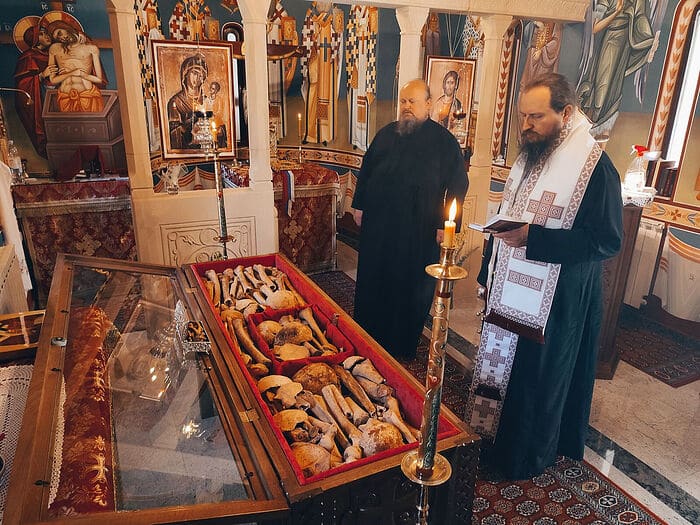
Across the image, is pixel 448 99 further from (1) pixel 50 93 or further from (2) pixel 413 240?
(1) pixel 50 93

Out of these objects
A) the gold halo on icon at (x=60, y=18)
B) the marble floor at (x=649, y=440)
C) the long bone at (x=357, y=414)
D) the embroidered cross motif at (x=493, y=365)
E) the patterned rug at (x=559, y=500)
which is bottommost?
the marble floor at (x=649, y=440)

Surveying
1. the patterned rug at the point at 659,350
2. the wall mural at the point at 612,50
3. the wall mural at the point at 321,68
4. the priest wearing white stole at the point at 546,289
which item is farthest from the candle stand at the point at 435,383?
the wall mural at the point at 321,68

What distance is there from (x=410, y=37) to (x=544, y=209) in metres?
2.69

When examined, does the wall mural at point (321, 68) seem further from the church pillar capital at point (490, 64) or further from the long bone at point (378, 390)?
the long bone at point (378, 390)

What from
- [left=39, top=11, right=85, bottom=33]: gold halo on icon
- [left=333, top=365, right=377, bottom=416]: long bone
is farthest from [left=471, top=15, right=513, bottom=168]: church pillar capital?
[left=39, top=11, right=85, bottom=33]: gold halo on icon

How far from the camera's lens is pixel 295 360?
216cm

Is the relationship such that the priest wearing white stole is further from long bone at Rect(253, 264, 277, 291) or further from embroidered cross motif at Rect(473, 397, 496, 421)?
long bone at Rect(253, 264, 277, 291)

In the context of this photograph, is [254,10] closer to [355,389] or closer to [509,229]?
[509,229]

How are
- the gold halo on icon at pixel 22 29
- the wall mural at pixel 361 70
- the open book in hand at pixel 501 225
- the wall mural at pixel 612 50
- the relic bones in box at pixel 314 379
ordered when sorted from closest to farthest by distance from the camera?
the relic bones in box at pixel 314 379 → the open book in hand at pixel 501 225 → the wall mural at pixel 612 50 → the gold halo on icon at pixel 22 29 → the wall mural at pixel 361 70

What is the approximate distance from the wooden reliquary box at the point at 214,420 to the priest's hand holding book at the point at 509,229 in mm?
771

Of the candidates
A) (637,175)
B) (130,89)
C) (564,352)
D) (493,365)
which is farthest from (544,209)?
(130,89)

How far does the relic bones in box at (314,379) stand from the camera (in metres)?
1.64

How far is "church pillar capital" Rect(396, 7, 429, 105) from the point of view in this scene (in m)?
4.46

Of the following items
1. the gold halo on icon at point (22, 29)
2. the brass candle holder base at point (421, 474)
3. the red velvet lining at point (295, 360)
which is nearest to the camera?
the brass candle holder base at point (421, 474)
